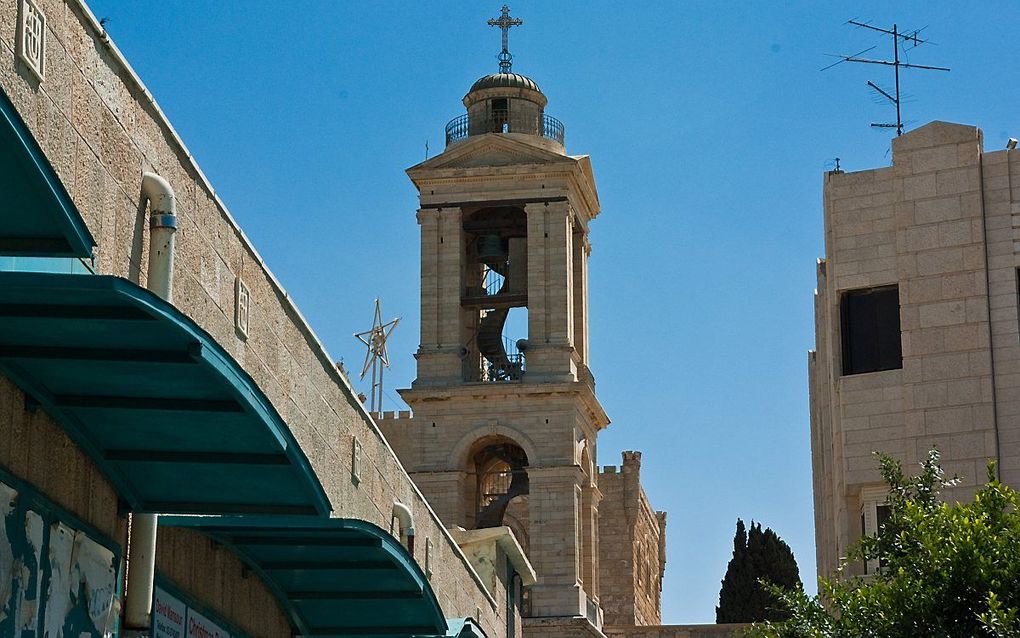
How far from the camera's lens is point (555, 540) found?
195ft

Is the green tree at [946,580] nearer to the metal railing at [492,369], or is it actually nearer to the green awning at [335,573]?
the green awning at [335,573]

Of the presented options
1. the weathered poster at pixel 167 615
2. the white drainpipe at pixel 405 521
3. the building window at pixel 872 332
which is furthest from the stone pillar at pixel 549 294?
the weathered poster at pixel 167 615

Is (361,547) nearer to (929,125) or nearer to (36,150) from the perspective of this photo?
(36,150)

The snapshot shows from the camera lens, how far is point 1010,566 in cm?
2016

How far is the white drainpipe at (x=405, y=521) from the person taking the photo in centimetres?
2203

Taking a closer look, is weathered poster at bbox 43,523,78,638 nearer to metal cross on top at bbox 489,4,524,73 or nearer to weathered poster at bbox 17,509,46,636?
weathered poster at bbox 17,509,46,636

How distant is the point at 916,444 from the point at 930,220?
419 cm

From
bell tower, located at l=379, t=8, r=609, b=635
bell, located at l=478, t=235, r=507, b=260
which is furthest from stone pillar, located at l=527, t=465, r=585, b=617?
bell, located at l=478, t=235, r=507, b=260

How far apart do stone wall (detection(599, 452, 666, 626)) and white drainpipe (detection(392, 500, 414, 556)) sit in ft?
177

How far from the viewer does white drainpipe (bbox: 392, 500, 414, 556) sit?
72.3 ft

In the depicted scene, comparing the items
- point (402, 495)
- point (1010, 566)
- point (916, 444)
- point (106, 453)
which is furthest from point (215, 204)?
point (916, 444)

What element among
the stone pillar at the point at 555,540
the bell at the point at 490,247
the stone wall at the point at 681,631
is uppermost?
the bell at the point at 490,247

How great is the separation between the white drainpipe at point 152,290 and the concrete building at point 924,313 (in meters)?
22.1

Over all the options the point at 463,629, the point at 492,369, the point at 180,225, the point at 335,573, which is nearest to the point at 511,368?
the point at 492,369
